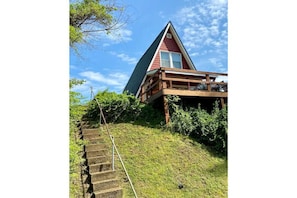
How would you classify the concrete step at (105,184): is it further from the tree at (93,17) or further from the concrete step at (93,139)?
the tree at (93,17)

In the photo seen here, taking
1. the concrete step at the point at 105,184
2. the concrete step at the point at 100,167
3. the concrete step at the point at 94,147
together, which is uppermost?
the concrete step at the point at 94,147

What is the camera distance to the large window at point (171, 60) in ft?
17.2

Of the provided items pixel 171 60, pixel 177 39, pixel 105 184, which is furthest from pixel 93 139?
pixel 177 39

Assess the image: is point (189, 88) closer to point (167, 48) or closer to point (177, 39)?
point (167, 48)

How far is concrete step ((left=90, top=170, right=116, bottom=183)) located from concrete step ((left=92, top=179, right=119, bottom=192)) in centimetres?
8

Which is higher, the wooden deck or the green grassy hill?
the wooden deck

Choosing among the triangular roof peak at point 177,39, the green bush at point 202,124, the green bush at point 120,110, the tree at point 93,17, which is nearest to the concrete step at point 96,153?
the green bush at point 120,110

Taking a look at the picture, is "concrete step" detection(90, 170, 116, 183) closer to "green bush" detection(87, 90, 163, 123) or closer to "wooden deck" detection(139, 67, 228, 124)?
"green bush" detection(87, 90, 163, 123)

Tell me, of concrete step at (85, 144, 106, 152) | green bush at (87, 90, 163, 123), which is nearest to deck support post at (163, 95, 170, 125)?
green bush at (87, 90, 163, 123)

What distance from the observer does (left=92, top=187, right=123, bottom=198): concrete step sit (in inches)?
73.1

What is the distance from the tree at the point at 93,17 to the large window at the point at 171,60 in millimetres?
3585
